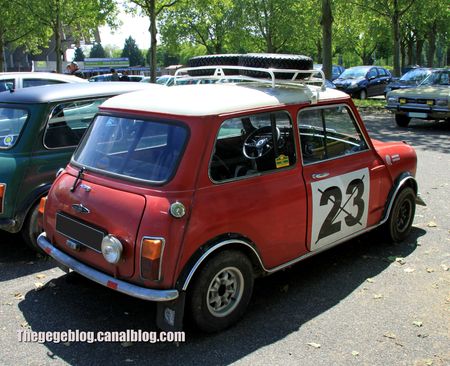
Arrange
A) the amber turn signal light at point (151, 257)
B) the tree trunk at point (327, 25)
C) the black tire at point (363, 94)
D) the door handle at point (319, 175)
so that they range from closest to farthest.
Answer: the amber turn signal light at point (151, 257)
the door handle at point (319, 175)
the tree trunk at point (327, 25)
the black tire at point (363, 94)

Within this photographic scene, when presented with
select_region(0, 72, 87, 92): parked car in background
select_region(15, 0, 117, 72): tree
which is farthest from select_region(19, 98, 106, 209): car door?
select_region(15, 0, 117, 72): tree

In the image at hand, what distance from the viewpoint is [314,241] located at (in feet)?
13.7

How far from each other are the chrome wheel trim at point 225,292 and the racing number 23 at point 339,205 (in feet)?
3.06

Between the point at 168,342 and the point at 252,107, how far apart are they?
1.82 meters

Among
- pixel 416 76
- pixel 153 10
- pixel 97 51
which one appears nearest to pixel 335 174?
pixel 416 76

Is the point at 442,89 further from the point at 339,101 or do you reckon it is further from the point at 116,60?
the point at 116,60

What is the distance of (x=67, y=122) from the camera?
5.42 m

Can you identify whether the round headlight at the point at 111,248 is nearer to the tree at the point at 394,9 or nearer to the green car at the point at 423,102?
the green car at the point at 423,102

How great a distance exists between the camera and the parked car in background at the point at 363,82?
2355cm

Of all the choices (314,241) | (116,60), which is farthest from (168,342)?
(116,60)

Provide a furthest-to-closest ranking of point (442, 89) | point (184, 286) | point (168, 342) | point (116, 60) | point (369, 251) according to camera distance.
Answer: point (116, 60)
point (442, 89)
point (369, 251)
point (168, 342)
point (184, 286)

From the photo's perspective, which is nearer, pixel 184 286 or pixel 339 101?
pixel 184 286

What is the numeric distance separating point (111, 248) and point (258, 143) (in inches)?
54.2

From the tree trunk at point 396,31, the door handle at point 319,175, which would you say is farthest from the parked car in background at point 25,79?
the tree trunk at point 396,31
